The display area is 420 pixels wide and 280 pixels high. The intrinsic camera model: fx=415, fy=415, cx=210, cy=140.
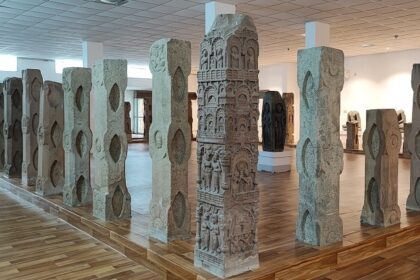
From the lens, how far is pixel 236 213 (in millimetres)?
2586

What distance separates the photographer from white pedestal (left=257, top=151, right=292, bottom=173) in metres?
6.96

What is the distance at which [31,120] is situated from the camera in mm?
5465

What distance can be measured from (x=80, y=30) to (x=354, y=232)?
719cm

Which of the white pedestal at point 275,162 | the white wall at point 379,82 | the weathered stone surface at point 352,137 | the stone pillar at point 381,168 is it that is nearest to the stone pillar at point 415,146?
the stone pillar at point 381,168

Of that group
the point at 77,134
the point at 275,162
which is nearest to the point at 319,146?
the point at 77,134

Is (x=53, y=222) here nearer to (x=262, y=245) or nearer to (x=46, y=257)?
(x=46, y=257)

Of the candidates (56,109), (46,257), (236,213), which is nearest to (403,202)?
(236,213)

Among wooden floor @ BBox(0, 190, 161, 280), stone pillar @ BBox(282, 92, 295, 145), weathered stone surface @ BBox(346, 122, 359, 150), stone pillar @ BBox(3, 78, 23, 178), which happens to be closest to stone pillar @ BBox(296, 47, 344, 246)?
wooden floor @ BBox(0, 190, 161, 280)

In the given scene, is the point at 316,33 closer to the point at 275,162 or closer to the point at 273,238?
the point at 275,162

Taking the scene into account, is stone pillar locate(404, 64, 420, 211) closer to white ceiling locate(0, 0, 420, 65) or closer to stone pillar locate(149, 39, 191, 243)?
stone pillar locate(149, 39, 191, 243)

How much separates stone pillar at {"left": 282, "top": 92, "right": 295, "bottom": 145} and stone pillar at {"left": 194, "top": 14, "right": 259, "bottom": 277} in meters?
10.7

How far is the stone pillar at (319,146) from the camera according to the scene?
300cm

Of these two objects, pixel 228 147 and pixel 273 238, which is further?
pixel 273 238

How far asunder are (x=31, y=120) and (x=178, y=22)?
3.62 meters
